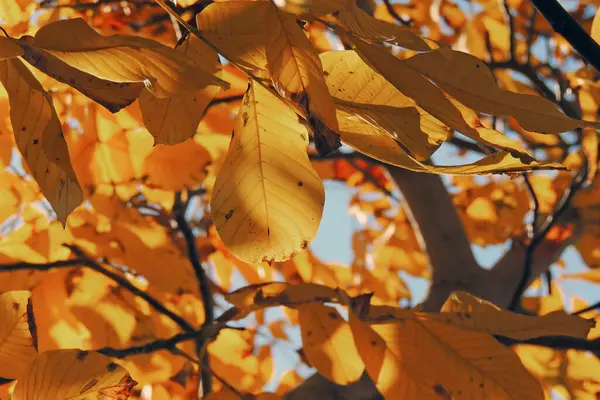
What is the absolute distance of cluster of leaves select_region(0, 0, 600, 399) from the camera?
0.32m

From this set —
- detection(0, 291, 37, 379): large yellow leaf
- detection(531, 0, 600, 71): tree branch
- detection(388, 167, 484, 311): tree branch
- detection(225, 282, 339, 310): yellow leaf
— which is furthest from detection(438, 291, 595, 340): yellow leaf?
detection(388, 167, 484, 311): tree branch

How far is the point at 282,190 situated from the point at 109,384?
0.58 ft

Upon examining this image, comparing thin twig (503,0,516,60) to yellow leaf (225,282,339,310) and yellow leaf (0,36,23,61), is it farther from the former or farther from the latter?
yellow leaf (0,36,23,61)

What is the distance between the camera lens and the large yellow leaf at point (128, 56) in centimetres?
31

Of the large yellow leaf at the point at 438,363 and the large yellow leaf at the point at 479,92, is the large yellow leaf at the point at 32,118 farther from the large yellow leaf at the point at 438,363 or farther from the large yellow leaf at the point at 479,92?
the large yellow leaf at the point at 438,363

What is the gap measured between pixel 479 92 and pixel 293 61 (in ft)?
0.33

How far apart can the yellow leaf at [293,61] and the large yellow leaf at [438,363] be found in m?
0.30

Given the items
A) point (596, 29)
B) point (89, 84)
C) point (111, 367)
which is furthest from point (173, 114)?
point (596, 29)

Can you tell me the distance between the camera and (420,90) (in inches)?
12.8

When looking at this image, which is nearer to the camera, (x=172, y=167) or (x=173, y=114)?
(x=173, y=114)

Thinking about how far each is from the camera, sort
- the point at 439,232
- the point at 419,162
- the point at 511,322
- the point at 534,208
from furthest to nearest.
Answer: the point at 439,232 < the point at 534,208 < the point at 511,322 < the point at 419,162

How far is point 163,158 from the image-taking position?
0.92 metres

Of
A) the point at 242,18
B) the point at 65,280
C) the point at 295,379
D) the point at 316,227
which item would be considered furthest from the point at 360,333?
the point at 295,379

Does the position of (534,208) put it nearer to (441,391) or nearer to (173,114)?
(441,391)
